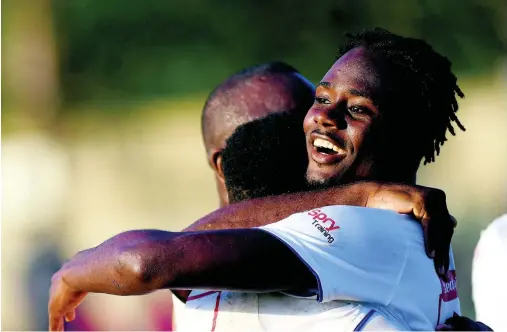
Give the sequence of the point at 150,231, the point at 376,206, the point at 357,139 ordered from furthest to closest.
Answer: the point at 357,139
the point at 376,206
the point at 150,231

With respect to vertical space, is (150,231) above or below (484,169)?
below

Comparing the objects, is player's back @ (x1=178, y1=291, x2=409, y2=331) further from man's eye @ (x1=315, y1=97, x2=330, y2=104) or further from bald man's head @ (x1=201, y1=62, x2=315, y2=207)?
bald man's head @ (x1=201, y1=62, x2=315, y2=207)

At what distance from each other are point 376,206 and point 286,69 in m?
1.32

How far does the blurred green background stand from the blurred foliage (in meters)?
0.02

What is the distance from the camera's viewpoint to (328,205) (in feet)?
8.54

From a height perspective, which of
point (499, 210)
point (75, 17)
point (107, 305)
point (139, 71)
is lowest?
point (107, 305)

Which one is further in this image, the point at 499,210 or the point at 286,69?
the point at 499,210

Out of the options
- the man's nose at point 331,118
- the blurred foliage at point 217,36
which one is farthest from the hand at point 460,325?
the blurred foliage at point 217,36

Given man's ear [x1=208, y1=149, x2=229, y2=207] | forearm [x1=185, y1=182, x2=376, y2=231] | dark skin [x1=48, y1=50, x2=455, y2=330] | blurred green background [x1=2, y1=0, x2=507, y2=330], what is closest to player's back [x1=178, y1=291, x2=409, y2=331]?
dark skin [x1=48, y1=50, x2=455, y2=330]

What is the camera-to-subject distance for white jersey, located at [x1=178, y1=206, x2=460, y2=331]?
237 cm

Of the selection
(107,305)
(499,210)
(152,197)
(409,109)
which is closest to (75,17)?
(152,197)

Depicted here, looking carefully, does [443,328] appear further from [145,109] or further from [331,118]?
[145,109]

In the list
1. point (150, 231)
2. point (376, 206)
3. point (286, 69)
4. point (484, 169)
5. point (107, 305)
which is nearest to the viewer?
point (150, 231)

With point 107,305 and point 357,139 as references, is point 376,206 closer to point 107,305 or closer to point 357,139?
point 357,139
